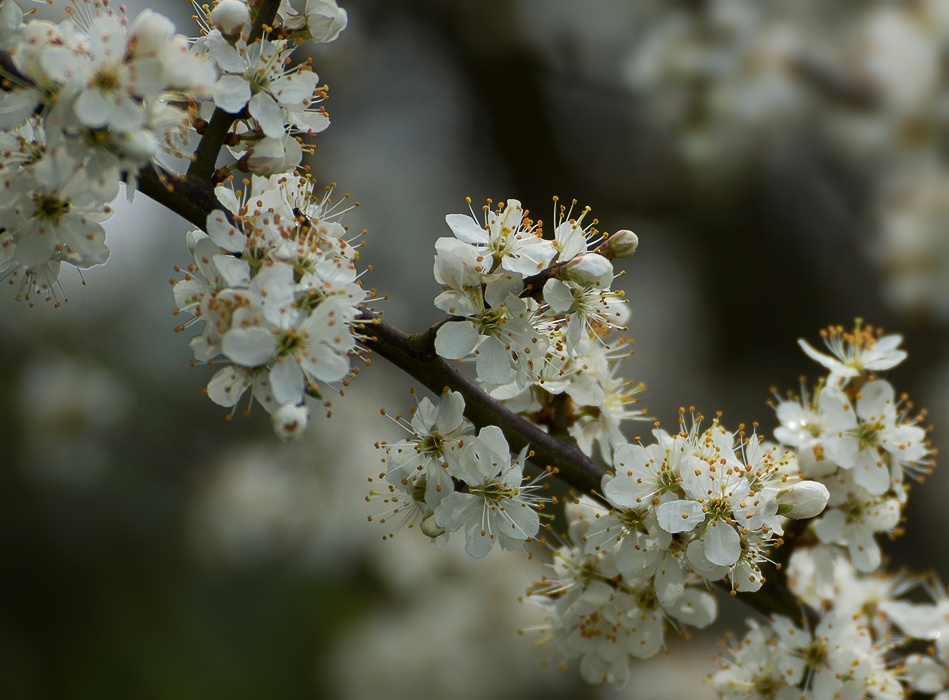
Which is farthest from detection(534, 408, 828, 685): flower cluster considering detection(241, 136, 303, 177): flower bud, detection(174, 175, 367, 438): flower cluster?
detection(241, 136, 303, 177): flower bud

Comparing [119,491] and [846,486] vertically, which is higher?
[119,491]

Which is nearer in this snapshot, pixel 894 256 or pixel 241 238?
pixel 241 238

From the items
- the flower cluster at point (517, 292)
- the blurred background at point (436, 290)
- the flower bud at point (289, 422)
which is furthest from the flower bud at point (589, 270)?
the blurred background at point (436, 290)

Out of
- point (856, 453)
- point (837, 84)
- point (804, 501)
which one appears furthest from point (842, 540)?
point (837, 84)

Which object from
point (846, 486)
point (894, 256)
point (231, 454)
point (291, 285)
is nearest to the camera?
point (291, 285)

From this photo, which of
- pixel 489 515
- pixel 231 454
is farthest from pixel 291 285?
pixel 231 454

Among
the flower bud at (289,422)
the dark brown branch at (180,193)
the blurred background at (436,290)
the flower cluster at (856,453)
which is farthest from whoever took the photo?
the blurred background at (436,290)

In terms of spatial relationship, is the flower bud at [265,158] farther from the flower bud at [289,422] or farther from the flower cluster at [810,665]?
the flower cluster at [810,665]

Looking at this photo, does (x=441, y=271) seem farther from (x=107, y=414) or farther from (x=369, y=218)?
(x=107, y=414)
